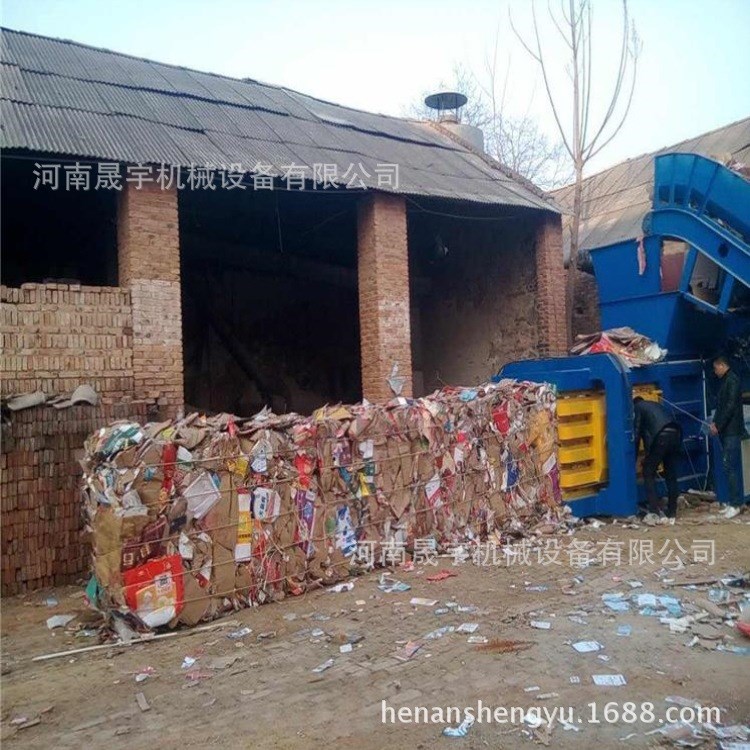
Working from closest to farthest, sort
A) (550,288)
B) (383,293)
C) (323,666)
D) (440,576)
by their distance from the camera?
1. (323,666)
2. (440,576)
3. (383,293)
4. (550,288)

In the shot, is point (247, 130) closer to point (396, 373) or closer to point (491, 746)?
point (396, 373)

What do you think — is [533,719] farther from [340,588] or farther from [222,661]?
[340,588]

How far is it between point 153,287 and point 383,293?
10.8ft

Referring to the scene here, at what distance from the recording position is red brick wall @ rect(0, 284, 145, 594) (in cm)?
609

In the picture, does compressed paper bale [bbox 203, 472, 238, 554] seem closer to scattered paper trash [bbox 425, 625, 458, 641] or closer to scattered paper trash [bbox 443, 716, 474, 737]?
scattered paper trash [bbox 425, 625, 458, 641]

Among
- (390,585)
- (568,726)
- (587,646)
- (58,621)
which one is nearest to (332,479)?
(390,585)

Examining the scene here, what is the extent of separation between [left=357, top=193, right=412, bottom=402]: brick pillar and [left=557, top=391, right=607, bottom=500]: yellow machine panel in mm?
2576

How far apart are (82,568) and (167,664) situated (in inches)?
A: 101

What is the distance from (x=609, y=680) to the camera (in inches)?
145

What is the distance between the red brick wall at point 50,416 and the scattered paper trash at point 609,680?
483 cm

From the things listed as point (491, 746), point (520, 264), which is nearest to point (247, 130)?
point (520, 264)

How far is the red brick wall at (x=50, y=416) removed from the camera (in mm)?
6090

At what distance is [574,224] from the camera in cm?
1309

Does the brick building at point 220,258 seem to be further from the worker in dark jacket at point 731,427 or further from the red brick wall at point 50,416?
the worker in dark jacket at point 731,427
